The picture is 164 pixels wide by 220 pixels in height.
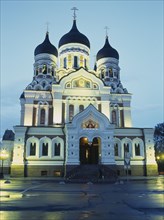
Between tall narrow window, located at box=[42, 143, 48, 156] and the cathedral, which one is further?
tall narrow window, located at box=[42, 143, 48, 156]

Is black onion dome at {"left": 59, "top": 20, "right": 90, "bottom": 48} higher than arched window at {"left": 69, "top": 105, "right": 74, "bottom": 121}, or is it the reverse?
black onion dome at {"left": 59, "top": 20, "right": 90, "bottom": 48}

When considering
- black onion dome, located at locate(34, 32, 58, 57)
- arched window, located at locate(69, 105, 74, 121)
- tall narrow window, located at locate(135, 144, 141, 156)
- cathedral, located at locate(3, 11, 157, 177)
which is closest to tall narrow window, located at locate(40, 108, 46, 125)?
cathedral, located at locate(3, 11, 157, 177)

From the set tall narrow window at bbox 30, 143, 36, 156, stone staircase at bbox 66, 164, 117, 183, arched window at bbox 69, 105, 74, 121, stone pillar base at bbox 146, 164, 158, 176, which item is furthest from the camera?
arched window at bbox 69, 105, 74, 121

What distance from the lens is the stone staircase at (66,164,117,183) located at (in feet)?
89.9

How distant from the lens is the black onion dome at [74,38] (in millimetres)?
42719

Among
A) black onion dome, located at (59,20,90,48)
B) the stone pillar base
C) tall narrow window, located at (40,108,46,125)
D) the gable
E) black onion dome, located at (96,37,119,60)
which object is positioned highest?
black onion dome, located at (59,20,90,48)

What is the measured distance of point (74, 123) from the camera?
30797 millimetres

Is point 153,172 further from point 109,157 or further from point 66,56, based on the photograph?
point 66,56

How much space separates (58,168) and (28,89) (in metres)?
13.8

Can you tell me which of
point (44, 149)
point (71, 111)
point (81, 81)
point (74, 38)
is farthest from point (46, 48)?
point (44, 149)

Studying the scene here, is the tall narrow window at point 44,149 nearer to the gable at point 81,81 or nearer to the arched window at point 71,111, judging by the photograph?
the arched window at point 71,111

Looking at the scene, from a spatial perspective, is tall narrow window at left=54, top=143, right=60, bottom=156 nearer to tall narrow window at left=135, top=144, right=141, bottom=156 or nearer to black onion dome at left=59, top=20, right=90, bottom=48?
tall narrow window at left=135, top=144, right=141, bottom=156

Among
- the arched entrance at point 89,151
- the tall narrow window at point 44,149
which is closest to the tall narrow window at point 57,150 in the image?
the tall narrow window at point 44,149

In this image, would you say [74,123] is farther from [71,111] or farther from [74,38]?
[74,38]
